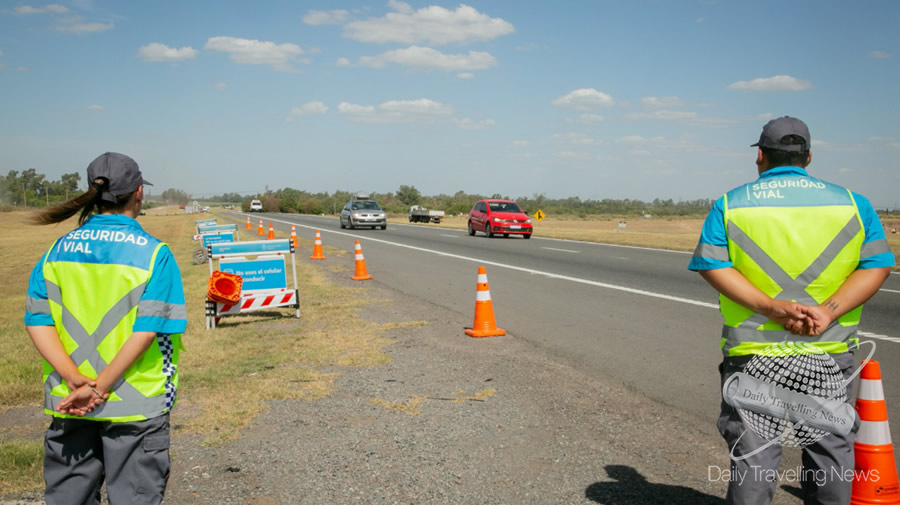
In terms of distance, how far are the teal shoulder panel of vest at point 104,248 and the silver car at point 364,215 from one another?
115 feet

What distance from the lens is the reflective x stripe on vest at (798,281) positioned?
2797mm

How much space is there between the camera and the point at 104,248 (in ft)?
9.11

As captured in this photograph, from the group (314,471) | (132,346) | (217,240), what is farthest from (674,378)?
(217,240)

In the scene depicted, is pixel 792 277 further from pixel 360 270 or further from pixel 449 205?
pixel 449 205

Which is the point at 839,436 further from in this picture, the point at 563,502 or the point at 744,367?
the point at 563,502

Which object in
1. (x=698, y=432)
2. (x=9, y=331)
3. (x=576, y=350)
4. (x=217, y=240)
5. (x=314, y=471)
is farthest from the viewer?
(x=217, y=240)

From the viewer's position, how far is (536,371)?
6984 mm

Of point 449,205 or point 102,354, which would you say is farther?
point 449,205

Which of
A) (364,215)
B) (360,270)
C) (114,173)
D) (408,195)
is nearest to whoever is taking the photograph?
(114,173)

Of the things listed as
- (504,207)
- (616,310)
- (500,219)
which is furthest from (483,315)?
(504,207)

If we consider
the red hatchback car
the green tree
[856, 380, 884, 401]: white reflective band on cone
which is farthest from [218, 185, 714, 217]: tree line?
[856, 380, 884, 401]: white reflective band on cone

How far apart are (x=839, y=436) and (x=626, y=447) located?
2.19 metres

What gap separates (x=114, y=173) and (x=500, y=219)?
88.7 ft

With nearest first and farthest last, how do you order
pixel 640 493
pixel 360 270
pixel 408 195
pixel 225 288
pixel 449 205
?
pixel 640 493
pixel 225 288
pixel 360 270
pixel 449 205
pixel 408 195
